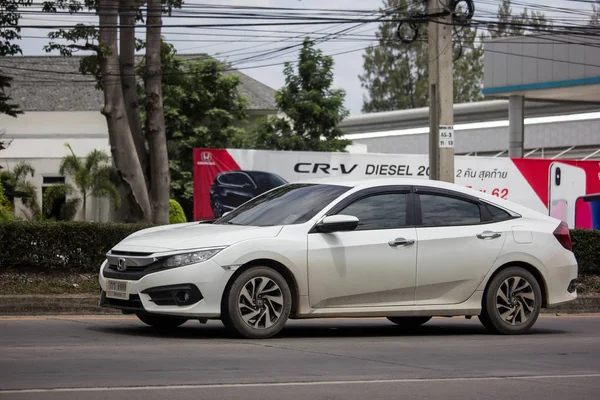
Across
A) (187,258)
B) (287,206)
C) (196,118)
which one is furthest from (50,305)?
(196,118)

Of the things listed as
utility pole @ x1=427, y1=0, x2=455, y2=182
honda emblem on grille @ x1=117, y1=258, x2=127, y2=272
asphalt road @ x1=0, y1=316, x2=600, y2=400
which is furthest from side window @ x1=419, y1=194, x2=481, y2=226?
utility pole @ x1=427, y1=0, x2=455, y2=182

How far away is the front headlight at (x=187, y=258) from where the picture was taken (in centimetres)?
966

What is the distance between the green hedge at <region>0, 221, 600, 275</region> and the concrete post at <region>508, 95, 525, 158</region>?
2288 cm

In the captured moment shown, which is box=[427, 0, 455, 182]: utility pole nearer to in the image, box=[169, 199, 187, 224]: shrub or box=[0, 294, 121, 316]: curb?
box=[0, 294, 121, 316]: curb

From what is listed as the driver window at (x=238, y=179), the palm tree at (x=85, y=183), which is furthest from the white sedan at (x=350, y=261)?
the palm tree at (x=85, y=183)

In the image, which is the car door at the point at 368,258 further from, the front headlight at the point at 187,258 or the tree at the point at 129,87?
the tree at the point at 129,87

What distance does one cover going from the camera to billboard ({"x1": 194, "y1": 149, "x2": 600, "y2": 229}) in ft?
80.3

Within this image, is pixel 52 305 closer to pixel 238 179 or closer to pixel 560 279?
pixel 560 279

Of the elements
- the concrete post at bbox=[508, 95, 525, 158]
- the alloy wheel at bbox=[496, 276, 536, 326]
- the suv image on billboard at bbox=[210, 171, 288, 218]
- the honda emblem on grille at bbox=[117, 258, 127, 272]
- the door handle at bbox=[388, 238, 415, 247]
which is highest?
the concrete post at bbox=[508, 95, 525, 158]

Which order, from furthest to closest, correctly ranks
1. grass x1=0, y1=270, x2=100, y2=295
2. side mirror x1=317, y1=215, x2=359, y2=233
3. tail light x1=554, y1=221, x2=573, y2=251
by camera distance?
grass x1=0, y1=270, x2=100, y2=295, tail light x1=554, y1=221, x2=573, y2=251, side mirror x1=317, y1=215, x2=359, y2=233

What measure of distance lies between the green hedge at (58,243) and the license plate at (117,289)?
14.0 feet

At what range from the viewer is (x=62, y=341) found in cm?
967

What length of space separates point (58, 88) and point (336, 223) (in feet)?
181

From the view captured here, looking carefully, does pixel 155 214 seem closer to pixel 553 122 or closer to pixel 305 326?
pixel 305 326
